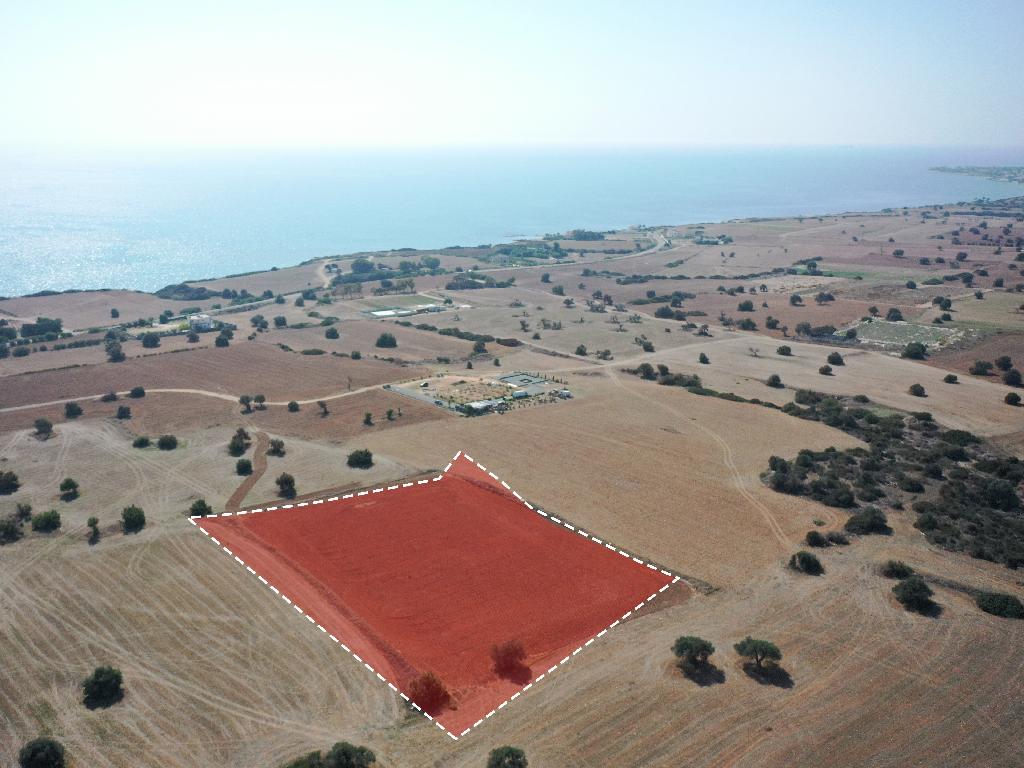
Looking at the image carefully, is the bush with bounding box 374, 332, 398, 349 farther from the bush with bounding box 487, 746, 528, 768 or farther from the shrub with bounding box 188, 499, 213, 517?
the bush with bounding box 487, 746, 528, 768

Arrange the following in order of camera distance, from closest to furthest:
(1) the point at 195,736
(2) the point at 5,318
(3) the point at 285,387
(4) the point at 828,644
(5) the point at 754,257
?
(1) the point at 195,736
(4) the point at 828,644
(3) the point at 285,387
(2) the point at 5,318
(5) the point at 754,257

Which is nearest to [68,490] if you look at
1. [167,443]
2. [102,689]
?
[167,443]

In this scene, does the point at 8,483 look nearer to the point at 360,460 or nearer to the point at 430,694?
the point at 360,460

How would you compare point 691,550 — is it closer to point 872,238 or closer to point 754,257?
point 754,257

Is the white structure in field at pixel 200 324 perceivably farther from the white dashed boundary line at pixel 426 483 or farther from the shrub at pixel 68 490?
the white dashed boundary line at pixel 426 483

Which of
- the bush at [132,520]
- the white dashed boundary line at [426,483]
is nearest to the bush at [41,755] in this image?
the white dashed boundary line at [426,483]

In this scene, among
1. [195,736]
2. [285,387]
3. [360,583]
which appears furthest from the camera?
[285,387]

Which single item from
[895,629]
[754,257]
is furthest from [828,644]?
[754,257]
